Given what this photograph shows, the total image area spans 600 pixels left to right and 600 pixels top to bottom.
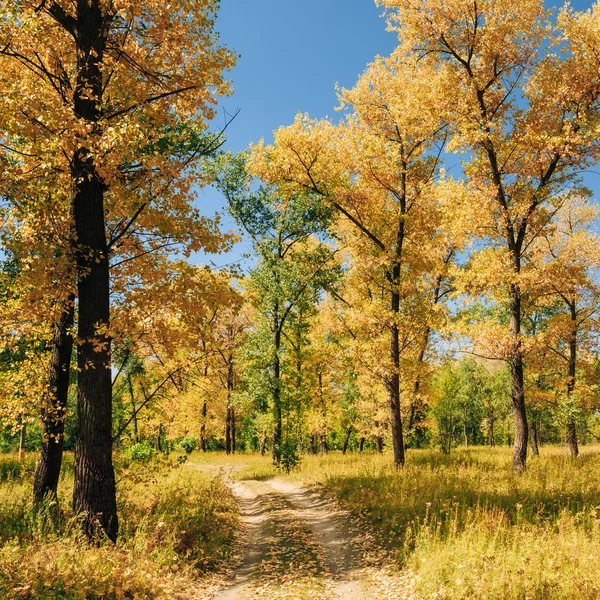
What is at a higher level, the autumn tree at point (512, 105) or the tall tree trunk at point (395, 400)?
the autumn tree at point (512, 105)

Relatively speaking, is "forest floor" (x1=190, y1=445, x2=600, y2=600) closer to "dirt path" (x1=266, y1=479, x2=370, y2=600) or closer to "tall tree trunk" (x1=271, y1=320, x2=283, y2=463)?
"dirt path" (x1=266, y1=479, x2=370, y2=600)

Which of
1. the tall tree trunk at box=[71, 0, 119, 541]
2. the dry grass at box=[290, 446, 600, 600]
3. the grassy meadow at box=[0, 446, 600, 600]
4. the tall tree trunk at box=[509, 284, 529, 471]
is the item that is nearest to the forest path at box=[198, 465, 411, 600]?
the grassy meadow at box=[0, 446, 600, 600]

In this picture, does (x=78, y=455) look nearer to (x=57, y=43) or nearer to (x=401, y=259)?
(x=57, y=43)

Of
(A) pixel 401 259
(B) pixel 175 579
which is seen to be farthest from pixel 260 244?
(B) pixel 175 579

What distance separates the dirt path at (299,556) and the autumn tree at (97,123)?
2.75 m

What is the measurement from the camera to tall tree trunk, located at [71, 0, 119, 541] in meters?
7.18

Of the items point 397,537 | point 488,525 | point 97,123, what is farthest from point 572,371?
point 97,123

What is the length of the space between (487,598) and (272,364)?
16133 mm

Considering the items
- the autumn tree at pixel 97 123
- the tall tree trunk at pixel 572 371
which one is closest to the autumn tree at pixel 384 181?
the autumn tree at pixel 97 123

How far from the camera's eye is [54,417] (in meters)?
9.62

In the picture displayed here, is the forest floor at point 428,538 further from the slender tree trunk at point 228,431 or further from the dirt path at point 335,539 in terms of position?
the slender tree trunk at point 228,431

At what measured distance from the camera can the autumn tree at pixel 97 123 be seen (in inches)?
271

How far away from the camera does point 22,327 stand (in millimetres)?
9055

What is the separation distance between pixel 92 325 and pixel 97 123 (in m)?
3.33
